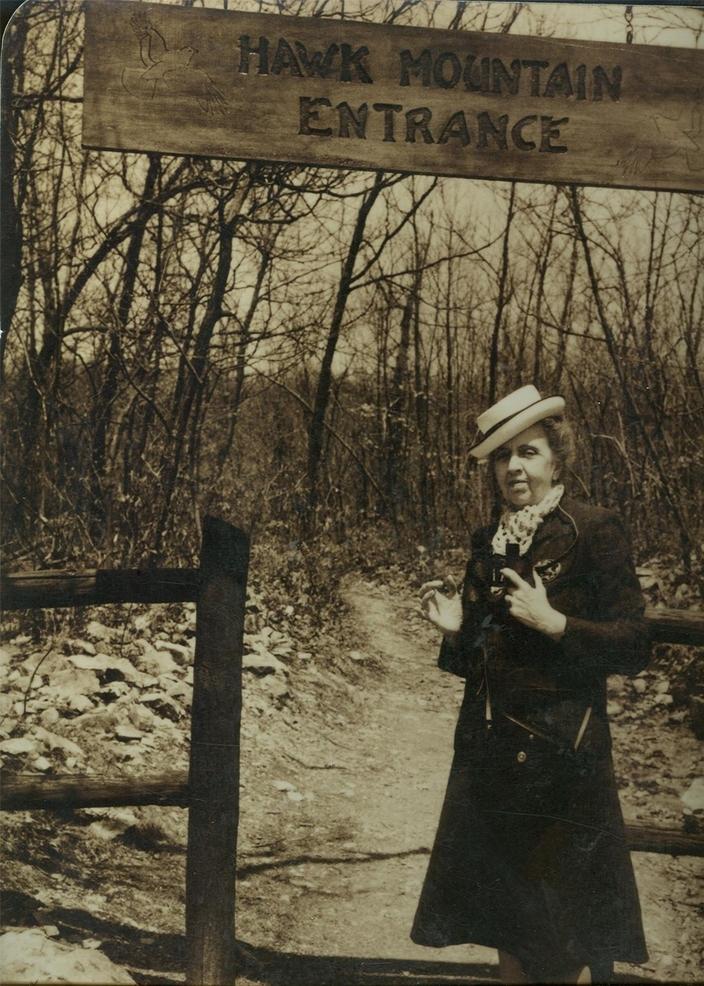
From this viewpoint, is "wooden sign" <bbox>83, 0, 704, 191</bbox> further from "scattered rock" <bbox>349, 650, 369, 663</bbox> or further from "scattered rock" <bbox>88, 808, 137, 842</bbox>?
"scattered rock" <bbox>88, 808, 137, 842</bbox>

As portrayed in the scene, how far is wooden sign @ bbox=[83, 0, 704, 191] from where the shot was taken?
3229 millimetres

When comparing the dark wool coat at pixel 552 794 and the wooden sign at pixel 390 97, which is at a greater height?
the wooden sign at pixel 390 97

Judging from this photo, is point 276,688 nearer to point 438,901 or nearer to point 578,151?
point 438,901

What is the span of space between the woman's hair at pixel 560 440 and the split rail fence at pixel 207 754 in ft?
1.90

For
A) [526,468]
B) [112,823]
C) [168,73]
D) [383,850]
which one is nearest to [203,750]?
[112,823]

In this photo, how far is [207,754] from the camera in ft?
10.4

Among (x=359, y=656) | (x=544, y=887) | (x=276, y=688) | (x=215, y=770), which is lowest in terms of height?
(x=544, y=887)

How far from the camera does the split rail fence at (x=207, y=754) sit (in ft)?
10.3

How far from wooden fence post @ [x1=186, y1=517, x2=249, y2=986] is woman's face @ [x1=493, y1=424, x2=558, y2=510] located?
0.95m

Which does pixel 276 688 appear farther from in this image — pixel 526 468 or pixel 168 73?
pixel 168 73

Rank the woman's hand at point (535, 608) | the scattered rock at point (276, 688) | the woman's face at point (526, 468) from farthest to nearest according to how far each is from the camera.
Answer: the scattered rock at point (276, 688) < the woman's face at point (526, 468) < the woman's hand at point (535, 608)

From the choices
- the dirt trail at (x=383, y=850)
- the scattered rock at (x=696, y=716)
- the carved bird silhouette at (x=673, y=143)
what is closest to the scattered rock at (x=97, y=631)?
the dirt trail at (x=383, y=850)

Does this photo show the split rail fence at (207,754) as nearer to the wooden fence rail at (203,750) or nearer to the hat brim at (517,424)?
the wooden fence rail at (203,750)

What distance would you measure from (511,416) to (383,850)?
1535mm
